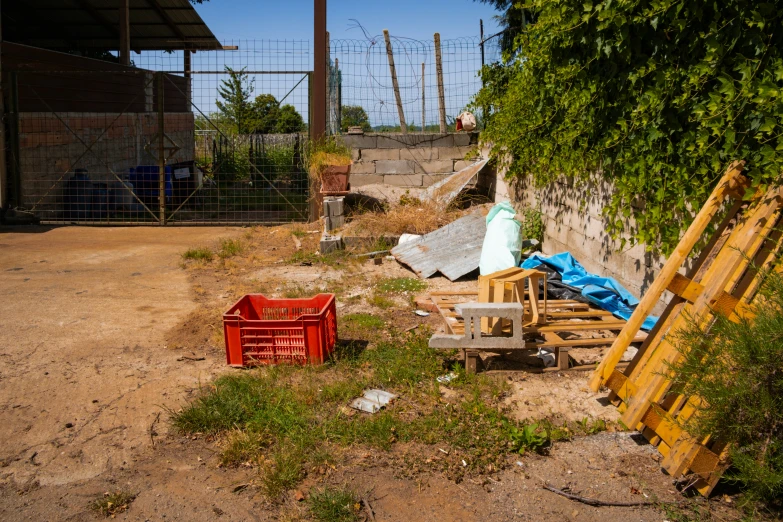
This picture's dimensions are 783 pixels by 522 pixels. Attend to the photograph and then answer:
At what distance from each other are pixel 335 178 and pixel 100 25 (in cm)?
1209

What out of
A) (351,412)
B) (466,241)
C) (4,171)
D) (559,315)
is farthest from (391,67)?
(351,412)

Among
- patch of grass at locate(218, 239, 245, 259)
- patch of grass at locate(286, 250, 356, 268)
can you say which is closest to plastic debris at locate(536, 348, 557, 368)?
patch of grass at locate(286, 250, 356, 268)

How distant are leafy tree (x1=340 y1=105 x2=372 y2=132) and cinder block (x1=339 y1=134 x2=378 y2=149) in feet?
2.70

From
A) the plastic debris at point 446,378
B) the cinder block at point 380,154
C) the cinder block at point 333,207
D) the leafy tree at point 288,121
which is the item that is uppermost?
the leafy tree at point 288,121

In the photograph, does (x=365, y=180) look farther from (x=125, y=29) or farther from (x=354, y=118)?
(x=125, y=29)

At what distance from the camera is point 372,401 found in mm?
4281

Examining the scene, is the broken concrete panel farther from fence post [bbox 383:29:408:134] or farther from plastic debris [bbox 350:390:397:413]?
plastic debris [bbox 350:390:397:413]

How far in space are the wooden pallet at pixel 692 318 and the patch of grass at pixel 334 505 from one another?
1.51 metres

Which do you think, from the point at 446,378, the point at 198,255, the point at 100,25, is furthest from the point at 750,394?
the point at 100,25

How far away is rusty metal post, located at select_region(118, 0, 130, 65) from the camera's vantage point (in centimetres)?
1435

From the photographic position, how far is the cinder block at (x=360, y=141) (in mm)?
11703

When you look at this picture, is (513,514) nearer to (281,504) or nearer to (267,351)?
(281,504)

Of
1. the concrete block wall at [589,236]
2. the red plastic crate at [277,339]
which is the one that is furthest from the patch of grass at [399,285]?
the red plastic crate at [277,339]

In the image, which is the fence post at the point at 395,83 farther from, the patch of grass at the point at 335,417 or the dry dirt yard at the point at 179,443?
the patch of grass at the point at 335,417
